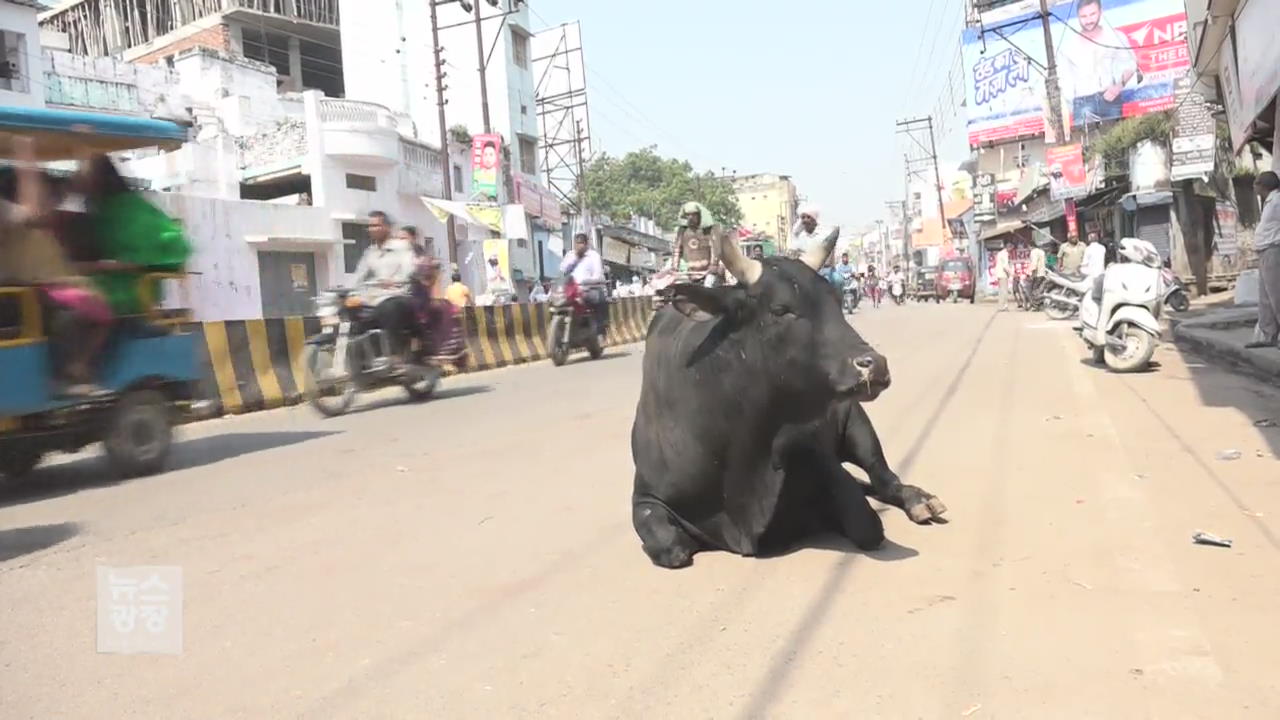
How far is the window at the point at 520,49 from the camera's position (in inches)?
1527

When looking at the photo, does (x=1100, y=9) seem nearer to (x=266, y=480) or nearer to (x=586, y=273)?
(x=586, y=273)

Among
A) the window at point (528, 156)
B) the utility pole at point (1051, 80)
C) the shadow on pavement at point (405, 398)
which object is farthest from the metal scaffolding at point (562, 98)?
the shadow on pavement at point (405, 398)

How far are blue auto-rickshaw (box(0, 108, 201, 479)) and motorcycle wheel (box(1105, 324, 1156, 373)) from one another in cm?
849

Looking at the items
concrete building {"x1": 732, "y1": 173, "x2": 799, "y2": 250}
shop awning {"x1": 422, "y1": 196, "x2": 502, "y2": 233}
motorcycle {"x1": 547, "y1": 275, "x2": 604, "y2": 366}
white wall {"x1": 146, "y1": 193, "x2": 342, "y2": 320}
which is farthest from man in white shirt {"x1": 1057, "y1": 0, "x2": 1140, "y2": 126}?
concrete building {"x1": 732, "y1": 173, "x2": 799, "y2": 250}

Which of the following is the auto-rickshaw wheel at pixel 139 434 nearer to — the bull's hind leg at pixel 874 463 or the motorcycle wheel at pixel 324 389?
the motorcycle wheel at pixel 324 389

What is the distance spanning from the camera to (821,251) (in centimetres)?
383

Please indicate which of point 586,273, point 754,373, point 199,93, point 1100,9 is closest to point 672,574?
point 754,373

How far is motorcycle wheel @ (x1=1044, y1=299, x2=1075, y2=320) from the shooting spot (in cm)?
1662

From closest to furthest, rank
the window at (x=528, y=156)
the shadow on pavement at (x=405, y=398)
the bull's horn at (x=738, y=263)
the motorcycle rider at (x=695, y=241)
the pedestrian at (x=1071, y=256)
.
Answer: the bull's horn at (x=738, y=263) < the motorcycle rider at (x=695, y=241) < the shadow on pavement at (x=405, y=398) < the pedestrian at (x=1071, y=256) < the window at (x=528, y=156)

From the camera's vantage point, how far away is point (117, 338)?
20.9ft

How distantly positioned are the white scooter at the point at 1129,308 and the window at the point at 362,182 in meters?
22.4

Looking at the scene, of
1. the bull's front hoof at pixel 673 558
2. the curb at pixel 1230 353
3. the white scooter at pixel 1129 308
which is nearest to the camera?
the bull's front hoof at pixel 673 558

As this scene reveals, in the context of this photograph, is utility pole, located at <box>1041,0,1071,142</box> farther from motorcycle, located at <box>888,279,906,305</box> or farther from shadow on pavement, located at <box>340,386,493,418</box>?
shadow on pavement, located at <box>340,386,493,418</box>

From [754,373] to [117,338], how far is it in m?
4.86
